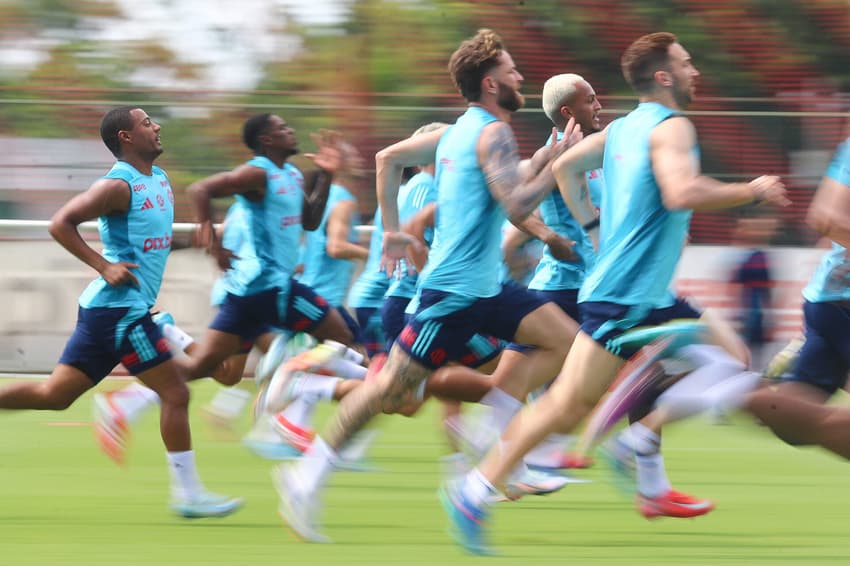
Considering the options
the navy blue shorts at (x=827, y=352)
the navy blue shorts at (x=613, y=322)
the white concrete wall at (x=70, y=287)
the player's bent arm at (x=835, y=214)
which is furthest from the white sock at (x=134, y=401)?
the white concrete wall at (x=70, y=287)

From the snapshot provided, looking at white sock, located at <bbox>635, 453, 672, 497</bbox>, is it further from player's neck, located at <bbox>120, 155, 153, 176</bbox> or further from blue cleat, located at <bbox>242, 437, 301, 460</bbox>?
blue cleat, located at <bbox>242, 437, 301, 460</bbox>

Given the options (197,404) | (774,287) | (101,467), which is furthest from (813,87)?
(101,467)

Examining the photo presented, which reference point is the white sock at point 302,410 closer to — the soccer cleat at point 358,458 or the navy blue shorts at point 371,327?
the soccer cleat at point 358,458

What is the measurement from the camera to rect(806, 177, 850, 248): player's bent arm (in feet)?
20.2

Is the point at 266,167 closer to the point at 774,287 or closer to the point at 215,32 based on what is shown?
the point at 774,287

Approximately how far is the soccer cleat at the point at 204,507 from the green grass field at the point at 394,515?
45 millimetres

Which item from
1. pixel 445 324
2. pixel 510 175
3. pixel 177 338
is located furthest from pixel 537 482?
pixel 177 338

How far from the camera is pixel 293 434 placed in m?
9.59

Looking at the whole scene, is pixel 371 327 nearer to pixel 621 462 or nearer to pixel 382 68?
pixel 621 462

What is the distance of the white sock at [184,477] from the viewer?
24.4ft

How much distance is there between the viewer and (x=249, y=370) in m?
14.6

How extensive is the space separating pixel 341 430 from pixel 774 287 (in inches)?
328

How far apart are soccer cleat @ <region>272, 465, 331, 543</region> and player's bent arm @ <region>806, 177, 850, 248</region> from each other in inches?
89.7

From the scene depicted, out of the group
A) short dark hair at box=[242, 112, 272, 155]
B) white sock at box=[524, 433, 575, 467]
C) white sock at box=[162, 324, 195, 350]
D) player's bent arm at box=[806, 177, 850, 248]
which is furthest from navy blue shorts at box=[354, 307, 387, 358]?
player's bent arm at box=[806, 177, 850, 248]
